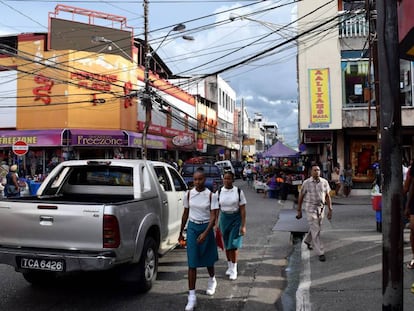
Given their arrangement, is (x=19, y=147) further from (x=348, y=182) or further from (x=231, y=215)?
(x=348, y=182)

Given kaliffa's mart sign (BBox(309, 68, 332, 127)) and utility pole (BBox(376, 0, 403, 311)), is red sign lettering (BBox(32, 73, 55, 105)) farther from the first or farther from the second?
utility pole (BBox(376, 0, 403, 311))

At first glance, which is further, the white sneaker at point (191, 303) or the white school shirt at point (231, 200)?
the white school shirt at point (231, 200)

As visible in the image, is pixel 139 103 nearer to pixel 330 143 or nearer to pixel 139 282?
pixel 330 143

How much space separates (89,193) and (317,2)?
15.7 metres

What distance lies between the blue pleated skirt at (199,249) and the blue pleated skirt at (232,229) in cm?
94

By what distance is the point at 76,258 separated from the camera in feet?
15.9

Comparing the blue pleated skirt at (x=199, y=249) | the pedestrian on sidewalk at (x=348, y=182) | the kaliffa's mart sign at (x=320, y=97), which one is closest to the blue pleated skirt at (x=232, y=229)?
the blue pleated skirt at (x=199, y=249)

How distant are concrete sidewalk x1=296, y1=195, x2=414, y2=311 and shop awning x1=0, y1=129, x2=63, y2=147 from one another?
60.9 feet

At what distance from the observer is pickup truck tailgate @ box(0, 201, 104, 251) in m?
4.91

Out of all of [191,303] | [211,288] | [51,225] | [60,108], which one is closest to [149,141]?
[60,108]

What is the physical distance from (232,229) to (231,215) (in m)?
0.21

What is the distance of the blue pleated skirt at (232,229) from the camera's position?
6.48 m

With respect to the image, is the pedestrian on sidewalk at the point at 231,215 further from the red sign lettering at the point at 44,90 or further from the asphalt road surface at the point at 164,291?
the red sign lettering at the point at 44,90

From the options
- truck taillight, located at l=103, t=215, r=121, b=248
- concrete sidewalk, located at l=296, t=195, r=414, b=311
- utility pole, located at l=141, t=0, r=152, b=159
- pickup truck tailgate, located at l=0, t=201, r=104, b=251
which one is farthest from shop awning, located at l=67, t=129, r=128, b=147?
truck taillight, located at l=103, t=215, r=121, b=248
